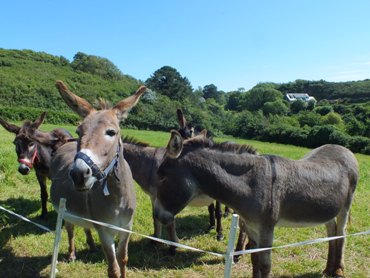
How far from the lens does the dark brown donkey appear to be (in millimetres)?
6024

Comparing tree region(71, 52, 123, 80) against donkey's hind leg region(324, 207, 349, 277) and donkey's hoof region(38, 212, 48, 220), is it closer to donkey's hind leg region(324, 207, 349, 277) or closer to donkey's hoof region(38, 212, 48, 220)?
donkey's hoof region(38, 212, 48, 220)

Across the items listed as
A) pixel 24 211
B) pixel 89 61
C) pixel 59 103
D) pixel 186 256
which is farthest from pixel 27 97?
pixel 186 256

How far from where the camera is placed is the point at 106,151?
2.75 metres

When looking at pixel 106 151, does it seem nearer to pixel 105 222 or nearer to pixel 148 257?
pixel 105 222

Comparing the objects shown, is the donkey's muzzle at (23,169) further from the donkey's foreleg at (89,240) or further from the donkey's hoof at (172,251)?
the donkey's hoof at (172,251)

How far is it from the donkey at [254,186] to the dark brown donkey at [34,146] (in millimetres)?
3199

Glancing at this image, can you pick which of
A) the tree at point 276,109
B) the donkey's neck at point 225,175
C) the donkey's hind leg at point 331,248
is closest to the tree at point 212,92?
the tree at point 276,109

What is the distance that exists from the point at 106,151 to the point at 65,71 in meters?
70.8

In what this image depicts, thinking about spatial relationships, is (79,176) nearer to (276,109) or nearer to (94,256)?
(94,256)

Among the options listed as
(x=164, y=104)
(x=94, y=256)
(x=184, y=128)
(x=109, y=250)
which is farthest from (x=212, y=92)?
(x=109, y=250)

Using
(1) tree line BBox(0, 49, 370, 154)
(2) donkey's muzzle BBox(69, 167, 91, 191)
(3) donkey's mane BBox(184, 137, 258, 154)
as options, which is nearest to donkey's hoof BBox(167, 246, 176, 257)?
(3) donkey's mane BBox(184, 137, 258, 154)

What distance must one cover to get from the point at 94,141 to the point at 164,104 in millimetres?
56658

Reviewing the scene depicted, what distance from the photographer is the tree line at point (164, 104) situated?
45469 mm

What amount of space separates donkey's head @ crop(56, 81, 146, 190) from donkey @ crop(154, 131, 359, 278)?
58 centimetres
